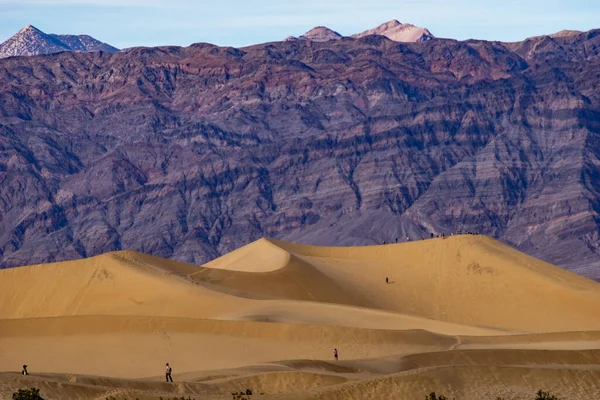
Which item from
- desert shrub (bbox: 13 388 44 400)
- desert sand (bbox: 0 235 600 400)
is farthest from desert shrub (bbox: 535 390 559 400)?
desert shrub (bbox: 13 388 44 400)

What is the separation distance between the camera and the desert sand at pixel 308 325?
49.5 meters

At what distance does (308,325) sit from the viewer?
251ft

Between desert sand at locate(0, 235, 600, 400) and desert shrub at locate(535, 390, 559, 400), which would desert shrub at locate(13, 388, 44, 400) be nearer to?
desert sand at locate(0, 235, 600, 400)

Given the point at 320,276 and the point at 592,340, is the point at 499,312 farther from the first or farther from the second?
the point at 592,340

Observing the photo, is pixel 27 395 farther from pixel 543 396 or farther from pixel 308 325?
pixel 308 325

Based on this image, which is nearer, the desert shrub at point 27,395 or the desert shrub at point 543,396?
the desert shrub at point 27,395

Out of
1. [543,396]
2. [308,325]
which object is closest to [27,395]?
[543,396]

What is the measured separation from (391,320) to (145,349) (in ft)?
65.4

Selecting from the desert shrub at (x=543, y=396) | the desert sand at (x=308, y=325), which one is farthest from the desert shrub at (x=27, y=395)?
the desert shrub at (x=543, y=396)

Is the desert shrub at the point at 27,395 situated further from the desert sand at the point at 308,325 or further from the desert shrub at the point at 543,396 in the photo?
the desert shrub at the point at 543,396

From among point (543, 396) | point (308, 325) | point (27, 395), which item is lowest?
point (308, 325)

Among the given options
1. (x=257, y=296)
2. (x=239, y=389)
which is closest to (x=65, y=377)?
(x=239, y=389)

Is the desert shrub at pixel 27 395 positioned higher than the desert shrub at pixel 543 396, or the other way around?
the desert shrub at pixel 27 395

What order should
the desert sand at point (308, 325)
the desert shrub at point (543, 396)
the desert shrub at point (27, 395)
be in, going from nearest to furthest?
the desert shrub at point (27, 395) < the desert shrub at point (543, 396) < the desert sand at point (308, 325)
